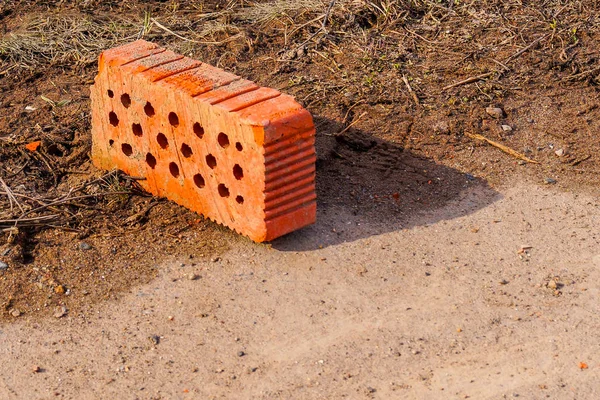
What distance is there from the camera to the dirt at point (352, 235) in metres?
4.87

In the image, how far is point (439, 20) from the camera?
327 inches

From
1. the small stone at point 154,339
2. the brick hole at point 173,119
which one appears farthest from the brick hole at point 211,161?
the small stone at point 154,339

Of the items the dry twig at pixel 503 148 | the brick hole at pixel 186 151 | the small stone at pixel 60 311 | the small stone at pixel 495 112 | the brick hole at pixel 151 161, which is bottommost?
the dry twig at pixel 503 148

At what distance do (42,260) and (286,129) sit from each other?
1516 mm

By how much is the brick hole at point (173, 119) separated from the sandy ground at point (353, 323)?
29.6 inches

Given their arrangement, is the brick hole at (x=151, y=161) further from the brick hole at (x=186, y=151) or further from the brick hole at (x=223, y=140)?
the brick hole at (x=223, y=140)

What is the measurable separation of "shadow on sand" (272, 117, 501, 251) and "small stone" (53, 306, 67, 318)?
1195mm

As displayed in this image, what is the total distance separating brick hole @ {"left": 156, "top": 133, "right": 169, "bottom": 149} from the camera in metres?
5.92

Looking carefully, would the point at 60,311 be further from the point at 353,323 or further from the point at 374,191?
the point at 374,191

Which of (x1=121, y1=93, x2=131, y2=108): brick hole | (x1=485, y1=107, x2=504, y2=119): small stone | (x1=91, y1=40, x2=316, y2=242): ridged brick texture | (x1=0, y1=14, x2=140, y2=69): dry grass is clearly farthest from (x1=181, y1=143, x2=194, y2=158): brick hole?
(x1=0, y1=14, x2=140, y2=69): dry grass

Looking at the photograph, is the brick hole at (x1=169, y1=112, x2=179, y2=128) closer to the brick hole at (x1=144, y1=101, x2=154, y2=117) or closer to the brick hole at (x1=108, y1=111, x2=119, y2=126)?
the brick hole at (x1=144, y1=101, x2=154, y2=117)

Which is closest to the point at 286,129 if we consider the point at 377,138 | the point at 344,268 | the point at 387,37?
the point at 344,268

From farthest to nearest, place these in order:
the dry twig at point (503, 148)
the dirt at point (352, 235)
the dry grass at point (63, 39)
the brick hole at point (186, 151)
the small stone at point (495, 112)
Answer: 1. the dry grass at point (63, 39)
2. the small stone at point (495, 112)
3. the dry twig at point (503, 148)
4. the brick hole at point (186, 151)
5. the dirt at point (352, 235)

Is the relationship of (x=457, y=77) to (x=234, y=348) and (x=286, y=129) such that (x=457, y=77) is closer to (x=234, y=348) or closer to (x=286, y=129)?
(x=286, y=129)
